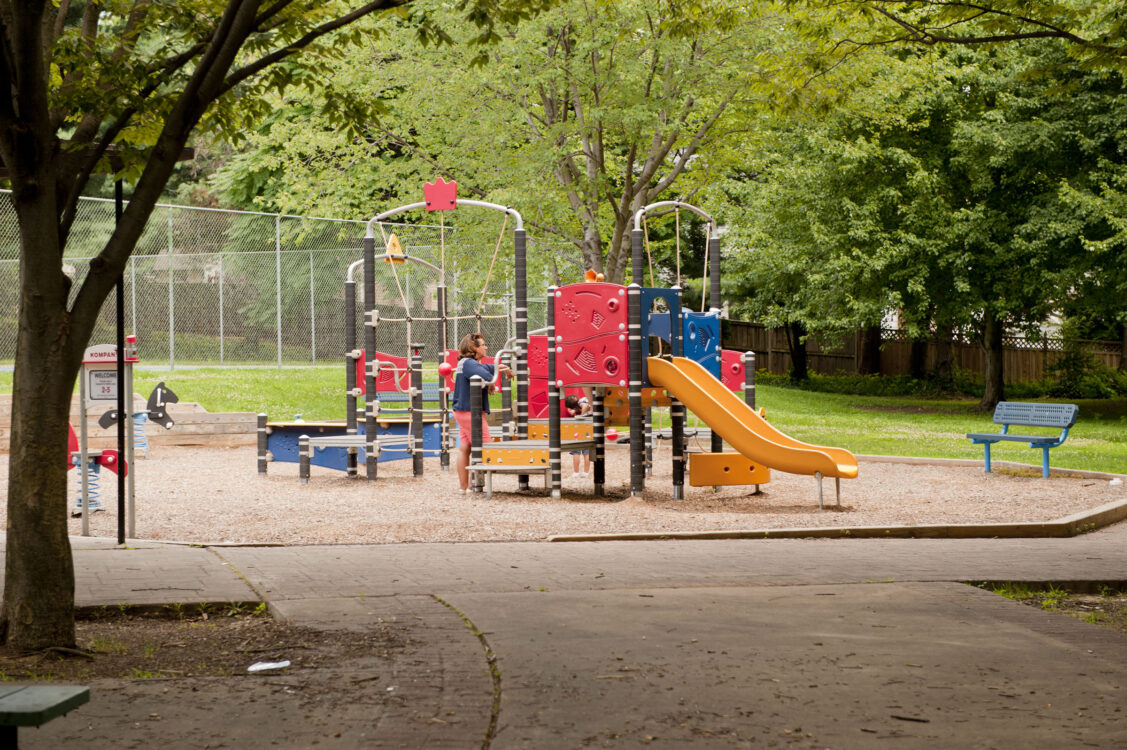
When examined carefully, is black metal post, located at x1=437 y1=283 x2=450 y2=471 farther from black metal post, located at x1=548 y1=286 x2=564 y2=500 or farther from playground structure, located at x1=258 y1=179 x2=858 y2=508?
black metal post, located at x1=548 y1=286 x2=564 y2=500

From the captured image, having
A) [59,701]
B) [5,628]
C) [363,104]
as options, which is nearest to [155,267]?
[363,104]

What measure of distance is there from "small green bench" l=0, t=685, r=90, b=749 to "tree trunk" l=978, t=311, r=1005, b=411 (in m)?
27.4

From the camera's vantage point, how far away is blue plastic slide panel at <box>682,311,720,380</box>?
14375 millimetres

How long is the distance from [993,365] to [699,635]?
80.4ft

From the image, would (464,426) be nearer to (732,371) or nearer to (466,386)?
(466,386)

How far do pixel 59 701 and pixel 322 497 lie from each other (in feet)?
33.3

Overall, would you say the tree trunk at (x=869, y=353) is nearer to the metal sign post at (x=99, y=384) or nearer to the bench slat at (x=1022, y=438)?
the bench slat at (x=1022, y=438)

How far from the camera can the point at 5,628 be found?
592 cm

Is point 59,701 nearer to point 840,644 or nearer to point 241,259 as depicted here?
point 840,644

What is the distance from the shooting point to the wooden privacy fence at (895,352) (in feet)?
117

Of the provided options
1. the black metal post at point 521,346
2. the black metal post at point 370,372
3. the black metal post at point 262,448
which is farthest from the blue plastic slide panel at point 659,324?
the black metal post at point 262,448

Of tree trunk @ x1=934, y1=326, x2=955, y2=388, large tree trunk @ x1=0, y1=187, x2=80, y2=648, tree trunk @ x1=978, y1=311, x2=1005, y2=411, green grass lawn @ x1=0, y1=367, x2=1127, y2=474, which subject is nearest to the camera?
large tree trunk @ x1=0, y1=187, x2=80, y2=648

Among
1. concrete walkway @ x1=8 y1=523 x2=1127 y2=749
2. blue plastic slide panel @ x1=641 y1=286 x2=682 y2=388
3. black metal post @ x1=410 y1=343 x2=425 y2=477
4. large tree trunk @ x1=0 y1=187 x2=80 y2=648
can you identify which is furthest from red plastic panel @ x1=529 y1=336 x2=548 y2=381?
large tree trunk @ x1=0 y1=187 x2=80 y2=648

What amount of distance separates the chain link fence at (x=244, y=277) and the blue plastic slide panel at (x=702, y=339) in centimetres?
804
